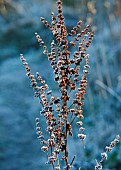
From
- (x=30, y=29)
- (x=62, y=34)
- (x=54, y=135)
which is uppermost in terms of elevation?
(x=30, y=29)

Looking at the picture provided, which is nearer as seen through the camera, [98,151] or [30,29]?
[98,151]

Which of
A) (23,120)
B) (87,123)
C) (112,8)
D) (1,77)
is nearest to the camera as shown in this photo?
(87,123)

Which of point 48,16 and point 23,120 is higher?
point 48,16

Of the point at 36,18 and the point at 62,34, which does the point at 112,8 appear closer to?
the point at 36,18

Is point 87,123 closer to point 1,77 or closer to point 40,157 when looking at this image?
point 40,157

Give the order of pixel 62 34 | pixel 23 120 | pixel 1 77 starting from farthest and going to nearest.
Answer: pixel 1 77, pixel 23 120, pixel 62 34

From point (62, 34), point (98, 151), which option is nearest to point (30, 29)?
point (98, 151)
